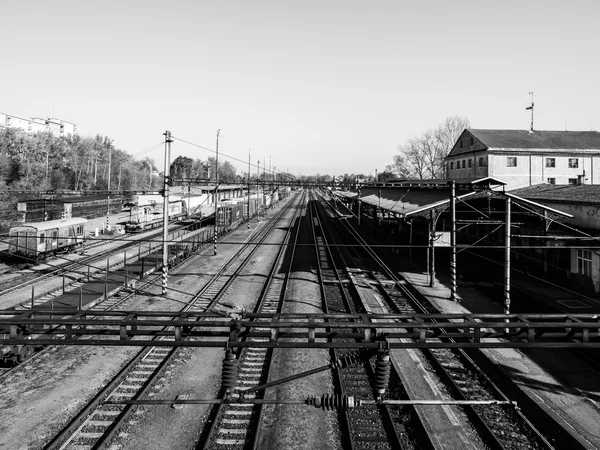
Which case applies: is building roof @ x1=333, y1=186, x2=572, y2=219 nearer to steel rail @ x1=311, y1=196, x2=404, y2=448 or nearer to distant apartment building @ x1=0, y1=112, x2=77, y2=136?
steel rail @ x1=311, y1=196, x2=404, y2=448

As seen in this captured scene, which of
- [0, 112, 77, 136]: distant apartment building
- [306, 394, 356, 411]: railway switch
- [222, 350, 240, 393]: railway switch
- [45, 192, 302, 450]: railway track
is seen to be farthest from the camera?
[0, 112, 77, 136]: distant apartment building

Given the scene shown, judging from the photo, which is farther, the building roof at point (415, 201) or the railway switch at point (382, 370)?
the building roof at point (415, 201)

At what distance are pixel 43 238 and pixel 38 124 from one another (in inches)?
5566

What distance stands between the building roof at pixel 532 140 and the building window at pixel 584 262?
27593mm

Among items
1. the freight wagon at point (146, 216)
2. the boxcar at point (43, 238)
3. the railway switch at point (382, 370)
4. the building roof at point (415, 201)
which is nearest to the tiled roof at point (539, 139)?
the building roof at point (415, 201)

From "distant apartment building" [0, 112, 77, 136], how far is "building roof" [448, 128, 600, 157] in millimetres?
112173

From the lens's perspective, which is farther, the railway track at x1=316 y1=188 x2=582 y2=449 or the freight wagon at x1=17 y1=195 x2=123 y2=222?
the freight wagon at x1=17 y1=195 x2=123 y2=222

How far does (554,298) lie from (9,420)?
2158 centimetres

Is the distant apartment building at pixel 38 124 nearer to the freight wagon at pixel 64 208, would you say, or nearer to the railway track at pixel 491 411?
the freight wagon at pixel 64 208

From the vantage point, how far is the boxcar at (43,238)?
28.4m

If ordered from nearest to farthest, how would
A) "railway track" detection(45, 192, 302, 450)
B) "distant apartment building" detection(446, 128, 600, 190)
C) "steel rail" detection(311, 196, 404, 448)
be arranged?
"railway track" detection(45, 192, 302, 450) < "steel rail" detection(311, 196, 404, 448) < "distant apartment building" detection(446, 128, 600, 190)

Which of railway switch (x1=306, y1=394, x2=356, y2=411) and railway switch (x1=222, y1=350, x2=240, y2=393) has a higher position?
railway switch (x1=222, y1=350, x2=240, y2=393)

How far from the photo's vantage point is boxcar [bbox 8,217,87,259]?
2842cm

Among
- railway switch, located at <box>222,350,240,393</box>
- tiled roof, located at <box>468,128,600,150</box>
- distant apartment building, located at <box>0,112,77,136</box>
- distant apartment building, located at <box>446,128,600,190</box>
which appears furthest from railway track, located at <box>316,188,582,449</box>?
distant apartment building, located at <box>0,112,77,136</box>
